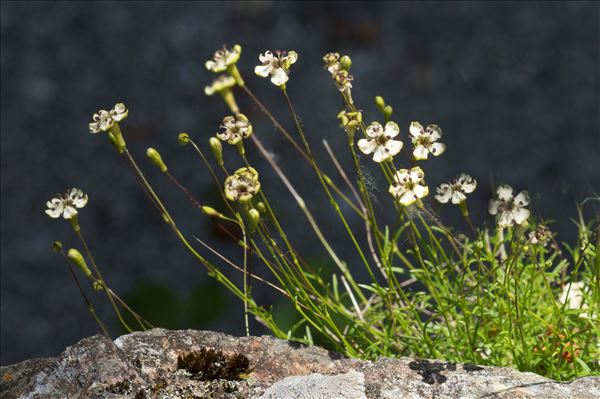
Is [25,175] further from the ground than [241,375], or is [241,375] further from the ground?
[25,175]

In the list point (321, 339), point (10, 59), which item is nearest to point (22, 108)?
point (10, 59)

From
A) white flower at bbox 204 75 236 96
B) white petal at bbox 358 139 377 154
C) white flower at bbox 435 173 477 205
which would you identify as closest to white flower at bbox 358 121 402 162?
white petal at bbox 358 139 377 154

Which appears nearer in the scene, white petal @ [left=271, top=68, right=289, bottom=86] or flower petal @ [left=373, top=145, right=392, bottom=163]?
A: flower petal @ [left=373, top=145, right=392, bottom=163]

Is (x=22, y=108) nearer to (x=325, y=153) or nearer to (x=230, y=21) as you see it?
(x=230, y=21)

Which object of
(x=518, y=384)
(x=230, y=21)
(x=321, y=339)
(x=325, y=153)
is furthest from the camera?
(x=230, y=21)

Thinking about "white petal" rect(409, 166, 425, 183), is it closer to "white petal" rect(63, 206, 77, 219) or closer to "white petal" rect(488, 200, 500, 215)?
"white petal" rect(488, 200, 500, 215)
